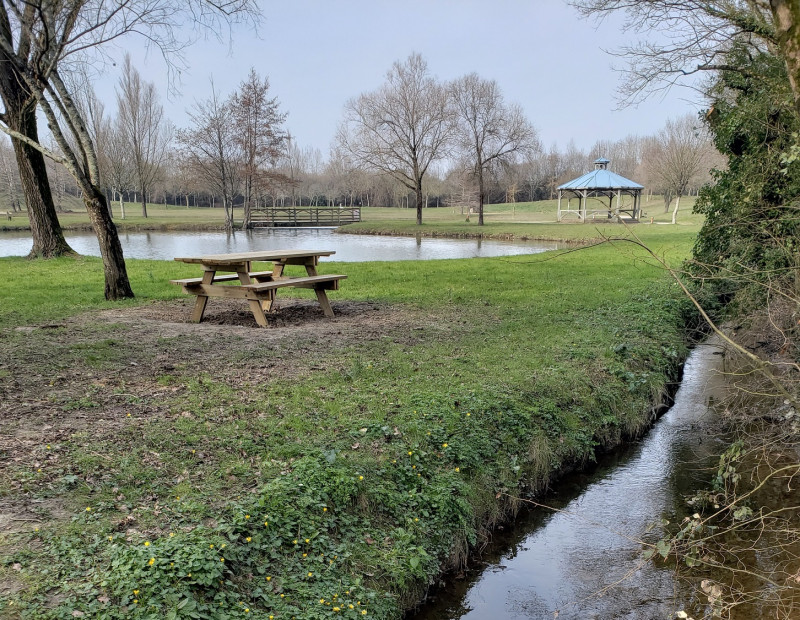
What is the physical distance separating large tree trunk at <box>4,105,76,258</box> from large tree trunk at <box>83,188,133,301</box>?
6732 millimetres

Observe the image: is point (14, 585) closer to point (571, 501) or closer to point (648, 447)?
point (571, 501)

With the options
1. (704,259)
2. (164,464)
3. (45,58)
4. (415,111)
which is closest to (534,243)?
(415,111)

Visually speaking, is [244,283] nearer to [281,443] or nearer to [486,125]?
[281,443]

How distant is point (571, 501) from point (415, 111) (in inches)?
1469

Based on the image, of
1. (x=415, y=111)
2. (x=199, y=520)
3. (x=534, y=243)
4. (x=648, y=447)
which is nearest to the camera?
(x=199, y=520)

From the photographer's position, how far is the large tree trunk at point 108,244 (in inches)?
340

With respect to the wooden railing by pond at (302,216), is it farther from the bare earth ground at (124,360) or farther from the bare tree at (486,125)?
the bare earth ground at (124,360)

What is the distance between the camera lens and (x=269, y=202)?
70625 mm

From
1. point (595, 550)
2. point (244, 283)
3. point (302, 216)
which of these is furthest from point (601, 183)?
point (595, 550)

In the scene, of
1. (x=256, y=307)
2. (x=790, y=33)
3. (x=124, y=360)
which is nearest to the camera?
(x=790, y=33)

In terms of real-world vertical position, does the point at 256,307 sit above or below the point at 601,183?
below

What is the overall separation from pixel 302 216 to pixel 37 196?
33432 millimetres

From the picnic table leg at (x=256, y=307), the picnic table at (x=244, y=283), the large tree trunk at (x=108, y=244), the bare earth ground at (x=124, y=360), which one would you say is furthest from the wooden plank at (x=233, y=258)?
the large tree trunk at (x=108, y=244)

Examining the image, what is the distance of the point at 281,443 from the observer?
407cm
